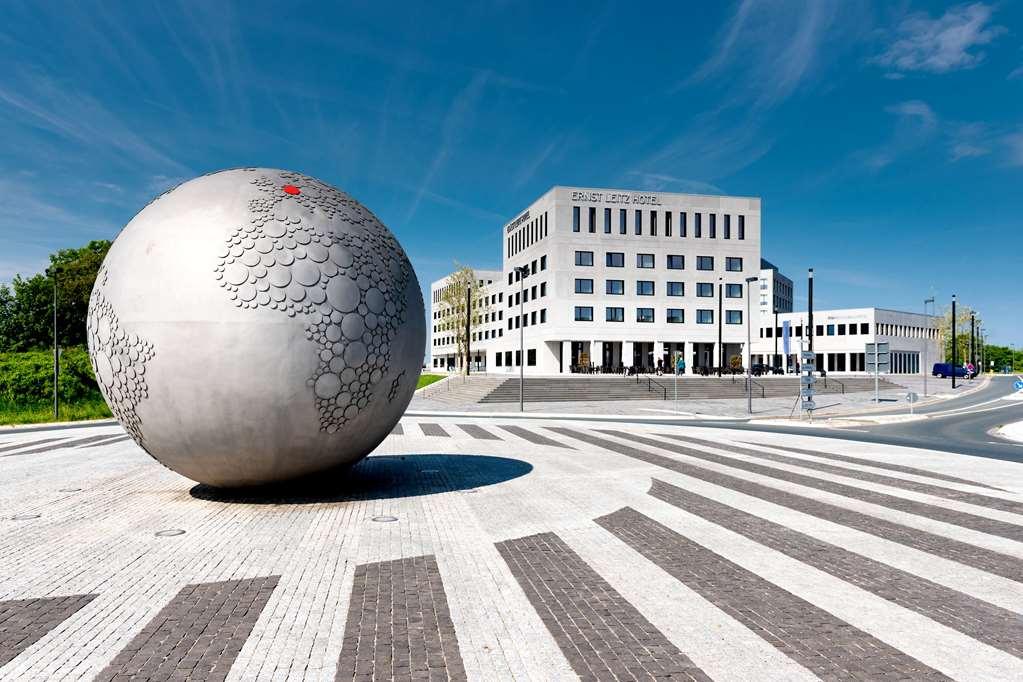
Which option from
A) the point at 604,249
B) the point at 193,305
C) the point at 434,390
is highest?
the point at 604,249

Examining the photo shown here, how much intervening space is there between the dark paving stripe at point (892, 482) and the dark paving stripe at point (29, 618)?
38.8 ft

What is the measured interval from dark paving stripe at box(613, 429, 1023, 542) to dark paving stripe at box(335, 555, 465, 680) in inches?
284

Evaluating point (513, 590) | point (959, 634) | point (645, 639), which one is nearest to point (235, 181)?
point (513, 590)

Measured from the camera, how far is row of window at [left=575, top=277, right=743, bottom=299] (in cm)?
6938

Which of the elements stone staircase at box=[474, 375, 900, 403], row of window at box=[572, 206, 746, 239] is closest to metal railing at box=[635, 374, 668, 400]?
stone staircase at box=[474, 375, 900, 403]

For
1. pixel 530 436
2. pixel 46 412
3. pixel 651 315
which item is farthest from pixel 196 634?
pixel 651 315

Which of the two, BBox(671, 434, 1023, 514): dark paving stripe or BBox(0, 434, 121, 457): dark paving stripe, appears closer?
BBox(671, 434, 1023, 514): dark paving stripe

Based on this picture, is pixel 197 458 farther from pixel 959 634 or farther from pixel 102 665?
pixel 959 634

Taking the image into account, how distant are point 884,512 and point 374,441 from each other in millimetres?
7479

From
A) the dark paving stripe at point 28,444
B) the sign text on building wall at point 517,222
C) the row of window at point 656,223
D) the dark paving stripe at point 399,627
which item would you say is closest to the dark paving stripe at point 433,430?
the dark paving stripe at point 28,444

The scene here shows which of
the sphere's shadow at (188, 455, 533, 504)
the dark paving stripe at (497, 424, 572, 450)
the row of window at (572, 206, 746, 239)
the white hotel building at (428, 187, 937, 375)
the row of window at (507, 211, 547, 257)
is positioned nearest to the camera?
the sphere's shadow at (188, 455, 533, 504)

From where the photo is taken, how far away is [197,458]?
8.59 metres

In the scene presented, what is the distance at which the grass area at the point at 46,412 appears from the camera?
25.6 m

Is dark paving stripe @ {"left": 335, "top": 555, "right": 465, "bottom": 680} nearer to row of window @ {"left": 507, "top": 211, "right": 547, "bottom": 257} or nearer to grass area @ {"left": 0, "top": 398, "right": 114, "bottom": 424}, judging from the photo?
grass area @ {"left": 0, "top": 398, "right": 114, "bottom": 424}
